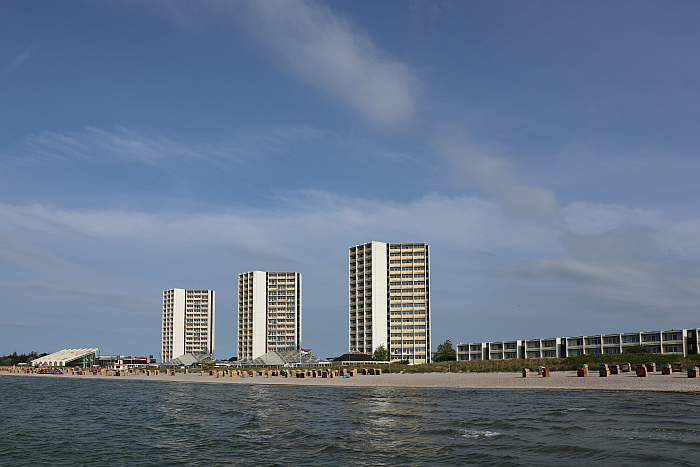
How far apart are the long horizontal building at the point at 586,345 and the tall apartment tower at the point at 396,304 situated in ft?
83.9

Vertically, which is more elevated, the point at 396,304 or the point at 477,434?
the point at 396,304

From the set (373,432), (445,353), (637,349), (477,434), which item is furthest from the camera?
(445,353)

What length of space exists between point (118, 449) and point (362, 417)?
16.9 m

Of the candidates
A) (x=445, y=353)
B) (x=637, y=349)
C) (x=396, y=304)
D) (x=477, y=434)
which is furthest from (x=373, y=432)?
(x=396, y=304)

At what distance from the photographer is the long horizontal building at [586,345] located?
119 metres

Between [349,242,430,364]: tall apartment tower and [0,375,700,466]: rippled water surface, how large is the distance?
14215cm

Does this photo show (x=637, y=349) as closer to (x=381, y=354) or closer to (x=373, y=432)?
(x=381, y=354)

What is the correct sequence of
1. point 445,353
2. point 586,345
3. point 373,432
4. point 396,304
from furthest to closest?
1. point 396,304
2. point 445,353
3. point 586,345
4. point 373,432

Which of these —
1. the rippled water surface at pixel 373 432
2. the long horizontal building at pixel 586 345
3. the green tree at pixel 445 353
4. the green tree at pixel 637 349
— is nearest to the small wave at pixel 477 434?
the rippled water surface at pixel 373 432

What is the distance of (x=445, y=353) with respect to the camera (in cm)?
16962

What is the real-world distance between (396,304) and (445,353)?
102 ft

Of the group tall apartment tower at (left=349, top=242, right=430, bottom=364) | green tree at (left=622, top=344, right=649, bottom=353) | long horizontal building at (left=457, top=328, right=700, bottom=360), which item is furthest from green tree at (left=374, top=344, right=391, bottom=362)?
green tree at (left=622, top=344, right=649, bottom=353)

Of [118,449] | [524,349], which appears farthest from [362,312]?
[118,449]

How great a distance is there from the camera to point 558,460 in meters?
22.7
